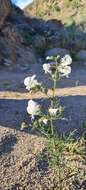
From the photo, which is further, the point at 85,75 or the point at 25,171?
the point at 85,75

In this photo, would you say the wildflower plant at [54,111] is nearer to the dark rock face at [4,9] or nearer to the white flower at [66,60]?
the white flower at [66,60]

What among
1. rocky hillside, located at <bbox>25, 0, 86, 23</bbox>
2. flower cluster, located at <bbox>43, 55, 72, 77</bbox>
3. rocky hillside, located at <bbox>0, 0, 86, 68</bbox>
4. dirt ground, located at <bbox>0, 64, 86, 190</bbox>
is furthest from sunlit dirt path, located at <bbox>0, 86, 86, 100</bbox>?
rocky hillside, located at <bbox>25, 0, 86, 23</bbox>

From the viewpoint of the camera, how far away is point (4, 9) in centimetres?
1184

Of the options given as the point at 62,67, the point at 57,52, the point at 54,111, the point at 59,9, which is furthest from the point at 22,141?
the point at 59,9

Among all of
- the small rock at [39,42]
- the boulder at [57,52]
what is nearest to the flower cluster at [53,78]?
the boulder at [57,52]

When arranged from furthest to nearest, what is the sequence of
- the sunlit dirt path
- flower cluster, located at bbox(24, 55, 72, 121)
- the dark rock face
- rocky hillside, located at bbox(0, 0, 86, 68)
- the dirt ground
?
the dark rock face < rocky hillside, located at bbox(0, 0, 86, 68) < the sunlit dirt path < the dirt ground < flower cluster, located at bbox(24, 55, 72, 121)

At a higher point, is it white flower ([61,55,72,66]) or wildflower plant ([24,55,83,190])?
white flower ([61,55,72,66])

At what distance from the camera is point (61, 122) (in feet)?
18.1

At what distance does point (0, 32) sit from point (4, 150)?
21.5 ft

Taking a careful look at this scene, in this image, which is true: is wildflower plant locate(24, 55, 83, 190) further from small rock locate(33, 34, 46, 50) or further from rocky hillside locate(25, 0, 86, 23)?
rocky hillside locate(25, 0, 86, 23)

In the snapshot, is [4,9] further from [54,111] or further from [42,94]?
[54,111]

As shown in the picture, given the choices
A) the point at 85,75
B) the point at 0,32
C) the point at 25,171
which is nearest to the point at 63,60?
A: the point at 25,171

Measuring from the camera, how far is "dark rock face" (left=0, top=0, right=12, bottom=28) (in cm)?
1148

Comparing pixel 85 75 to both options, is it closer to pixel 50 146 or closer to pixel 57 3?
pixel 50 146
